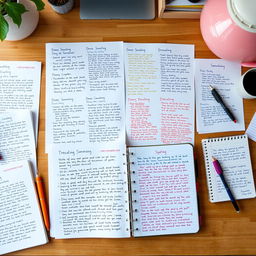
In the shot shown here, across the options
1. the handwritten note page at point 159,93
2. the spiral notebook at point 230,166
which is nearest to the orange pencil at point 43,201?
the handwritten note page at point 159,93

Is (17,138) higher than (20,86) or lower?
lower

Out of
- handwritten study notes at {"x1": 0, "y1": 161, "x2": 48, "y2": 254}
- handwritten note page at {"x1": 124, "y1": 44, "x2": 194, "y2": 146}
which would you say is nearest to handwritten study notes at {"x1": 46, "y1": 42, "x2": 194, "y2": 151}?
handwritten note page at {"x1": 124, "y1": 44, "x2": 194, "y2": 146}

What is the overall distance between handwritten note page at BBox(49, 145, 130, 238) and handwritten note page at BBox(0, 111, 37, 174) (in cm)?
7

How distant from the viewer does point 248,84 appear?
71 centimetres

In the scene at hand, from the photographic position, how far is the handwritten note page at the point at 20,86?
0.71m

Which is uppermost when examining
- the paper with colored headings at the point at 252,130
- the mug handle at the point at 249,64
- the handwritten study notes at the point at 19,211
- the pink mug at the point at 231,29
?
the pink mug at the point at 231,29

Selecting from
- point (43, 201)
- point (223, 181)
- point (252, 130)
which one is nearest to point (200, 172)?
point (223, 181)

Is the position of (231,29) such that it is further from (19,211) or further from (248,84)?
(19,211)

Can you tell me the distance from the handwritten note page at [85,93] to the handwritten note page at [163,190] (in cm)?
10

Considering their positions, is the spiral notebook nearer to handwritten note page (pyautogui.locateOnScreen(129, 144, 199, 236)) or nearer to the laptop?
handwritten note page (pyautogui.locateOnScreen(129, 144, 199, 236))

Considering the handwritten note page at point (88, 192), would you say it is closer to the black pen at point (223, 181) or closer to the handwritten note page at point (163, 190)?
the handwritten note page at point (163, 190)

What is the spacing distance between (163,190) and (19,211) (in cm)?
39

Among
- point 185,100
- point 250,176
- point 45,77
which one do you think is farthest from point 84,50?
point 250,176

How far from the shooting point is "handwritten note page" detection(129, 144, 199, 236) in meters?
0.69
